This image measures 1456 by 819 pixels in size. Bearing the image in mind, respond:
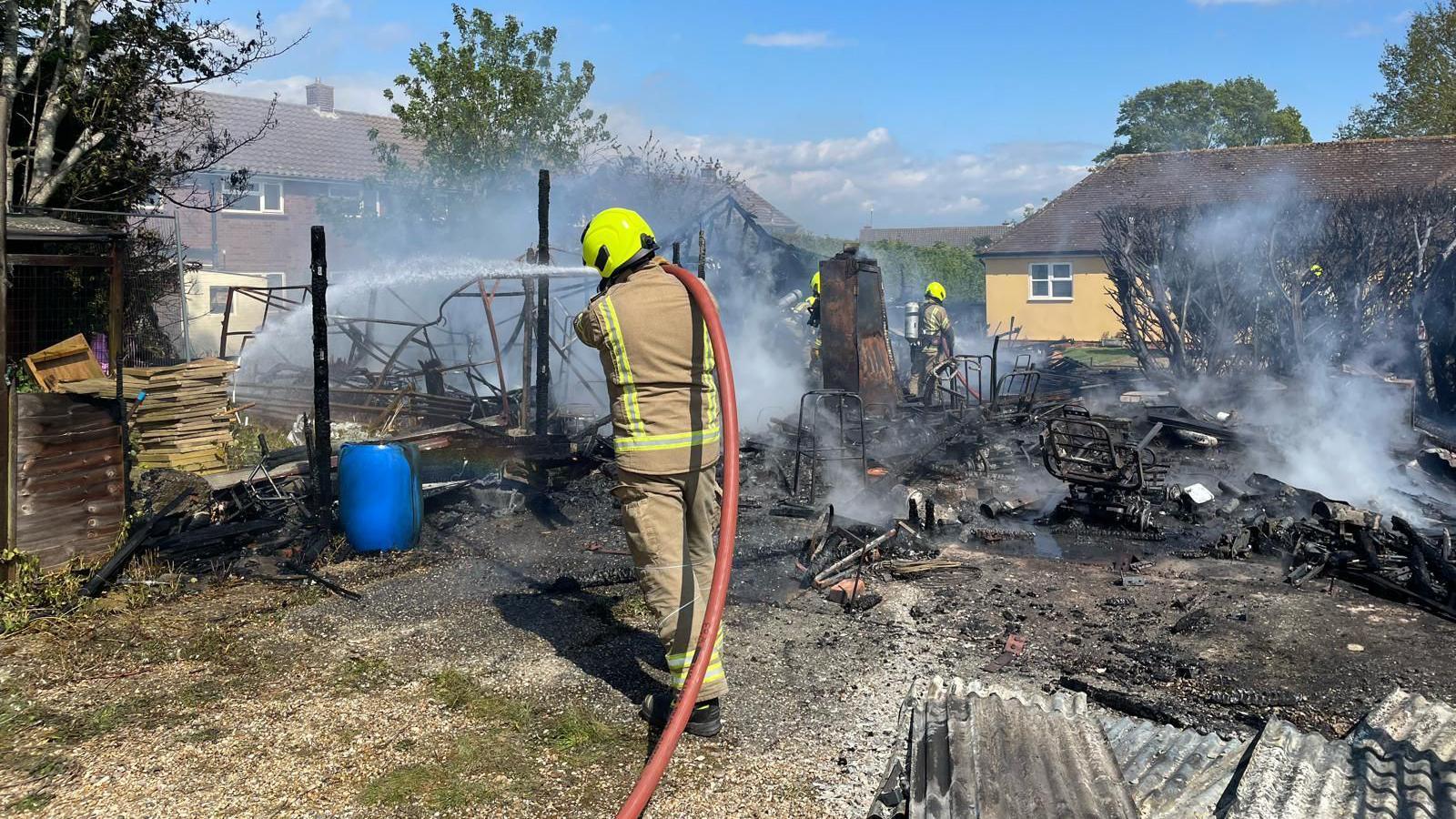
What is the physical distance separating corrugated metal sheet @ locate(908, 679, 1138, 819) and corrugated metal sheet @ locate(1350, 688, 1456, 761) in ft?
3.35

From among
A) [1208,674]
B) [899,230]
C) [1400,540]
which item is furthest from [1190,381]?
[899,230]

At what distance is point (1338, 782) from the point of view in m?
2.92

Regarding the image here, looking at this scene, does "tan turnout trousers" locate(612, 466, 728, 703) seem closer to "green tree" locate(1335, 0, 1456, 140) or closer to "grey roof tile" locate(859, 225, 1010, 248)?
"green tree" locate(1335, 0, 1456, 140)

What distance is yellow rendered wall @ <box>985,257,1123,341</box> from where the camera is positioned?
28.1 metres

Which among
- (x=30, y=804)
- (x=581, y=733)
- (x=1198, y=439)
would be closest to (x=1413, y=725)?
(x=581, y=733)

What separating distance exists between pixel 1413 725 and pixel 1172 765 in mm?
964

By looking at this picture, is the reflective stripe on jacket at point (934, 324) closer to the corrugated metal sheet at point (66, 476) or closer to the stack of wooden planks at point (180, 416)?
the stack of wooden planks at point (180, 416)

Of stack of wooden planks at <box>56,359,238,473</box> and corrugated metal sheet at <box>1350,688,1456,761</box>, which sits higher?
stack of wooden planks at <box>56,359,238,473</box>

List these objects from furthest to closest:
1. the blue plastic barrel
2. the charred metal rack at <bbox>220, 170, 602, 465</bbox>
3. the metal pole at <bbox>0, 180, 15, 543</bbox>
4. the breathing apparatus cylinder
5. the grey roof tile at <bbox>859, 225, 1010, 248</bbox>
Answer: the grey roof tile at <bbox>859, 225, 1010, 248</bbox> → the breathing apparatus cylinder → the charred metal rack at <bbox>220, 170, 602, 465</bbox> → the blue plastic barrel → the metal pole at <bbox>0, 180, 15, 543</bbox>

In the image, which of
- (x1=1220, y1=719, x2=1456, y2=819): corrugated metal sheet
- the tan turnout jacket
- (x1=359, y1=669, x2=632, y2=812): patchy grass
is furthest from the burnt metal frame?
(x1=1220, y1=719, x2=1456, y2=819): corrugated metal sheet

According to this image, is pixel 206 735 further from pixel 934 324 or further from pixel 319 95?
pixel 319 95

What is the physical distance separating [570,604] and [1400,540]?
19.4 ft

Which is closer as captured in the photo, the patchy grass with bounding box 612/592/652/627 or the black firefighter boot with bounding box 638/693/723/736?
the black firefighter boot with bounding box 638/693/723/736

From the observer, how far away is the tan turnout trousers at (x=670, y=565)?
3.89 meters
